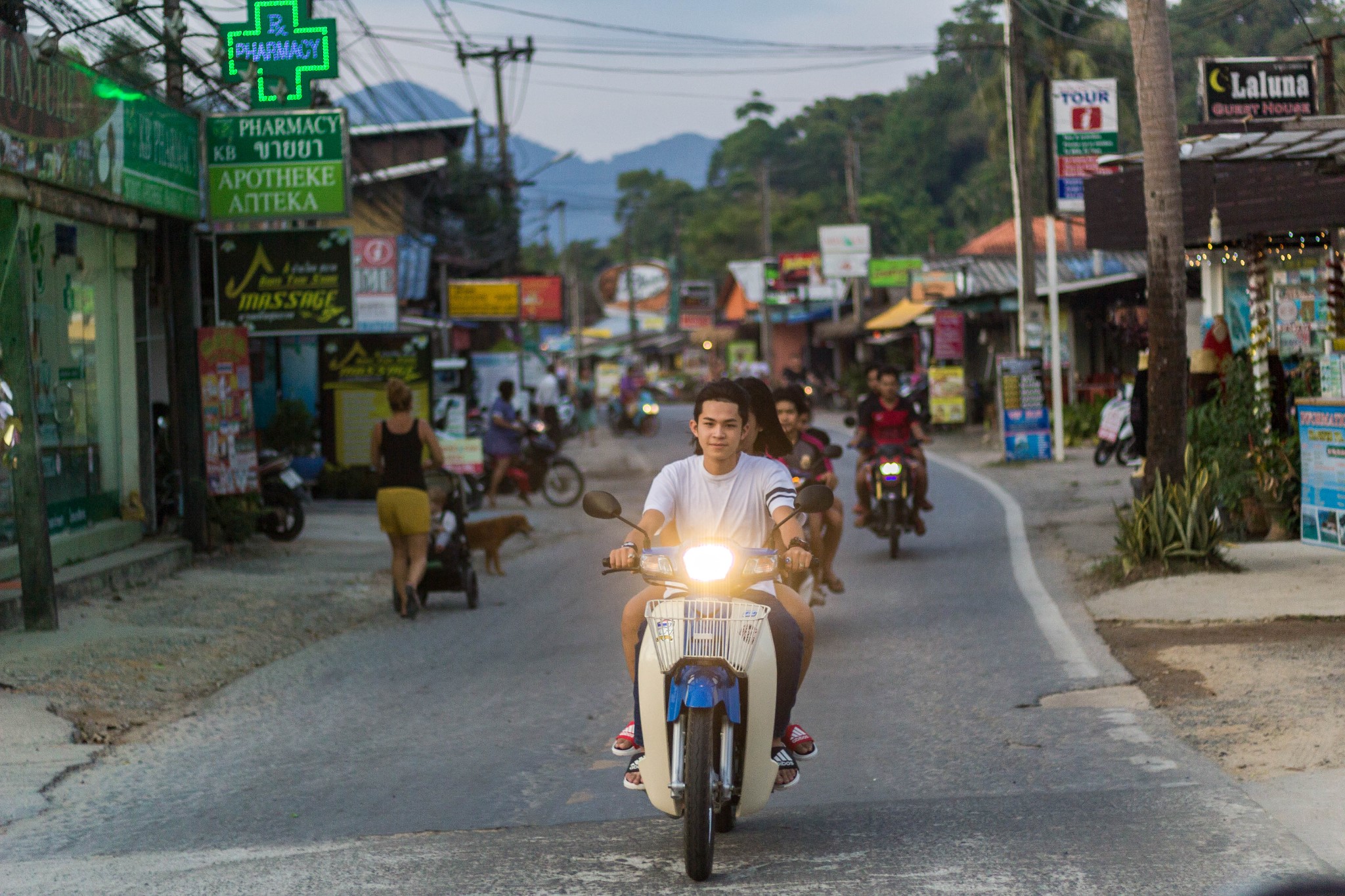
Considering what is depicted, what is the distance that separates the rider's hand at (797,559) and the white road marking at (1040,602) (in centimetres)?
347

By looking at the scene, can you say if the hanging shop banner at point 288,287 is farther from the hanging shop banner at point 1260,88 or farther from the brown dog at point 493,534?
the hanging shop banner at point 1260,88

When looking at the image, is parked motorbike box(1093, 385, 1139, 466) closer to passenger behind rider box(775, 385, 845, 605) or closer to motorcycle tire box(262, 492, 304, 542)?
motorcycle tire box(262, 492, 304, 542)

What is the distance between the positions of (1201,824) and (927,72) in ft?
255

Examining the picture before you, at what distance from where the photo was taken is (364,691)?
28.7 feet

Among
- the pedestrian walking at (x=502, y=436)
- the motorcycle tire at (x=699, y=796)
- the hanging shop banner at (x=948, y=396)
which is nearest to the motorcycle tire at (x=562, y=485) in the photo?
the pedestrian walking at (x=502, y=436)

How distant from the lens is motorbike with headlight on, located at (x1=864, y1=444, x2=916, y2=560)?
1327 centimetres

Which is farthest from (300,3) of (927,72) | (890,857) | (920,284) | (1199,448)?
(927,72)

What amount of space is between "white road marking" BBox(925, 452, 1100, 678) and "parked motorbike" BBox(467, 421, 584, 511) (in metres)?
6.29

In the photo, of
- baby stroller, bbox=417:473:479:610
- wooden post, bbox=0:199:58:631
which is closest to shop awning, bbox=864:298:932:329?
baby stroller, bbox=417:473:479:610

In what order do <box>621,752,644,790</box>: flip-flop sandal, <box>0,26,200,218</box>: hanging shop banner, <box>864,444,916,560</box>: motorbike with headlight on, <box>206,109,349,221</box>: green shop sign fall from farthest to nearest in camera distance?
<box>206,109,349,221</box>: green shop sign → <box>864,444,916,560</box>: motorbike with headlight on → <box>0,26,200,218</box>: hanging shop banner → <box>621,752,644,790</box>: flip-flop sandal

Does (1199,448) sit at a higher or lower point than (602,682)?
higher

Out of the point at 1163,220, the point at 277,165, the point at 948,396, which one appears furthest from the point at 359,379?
the point at 948,396

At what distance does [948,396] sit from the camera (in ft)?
112

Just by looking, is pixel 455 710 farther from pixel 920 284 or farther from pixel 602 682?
pixel 920 284
